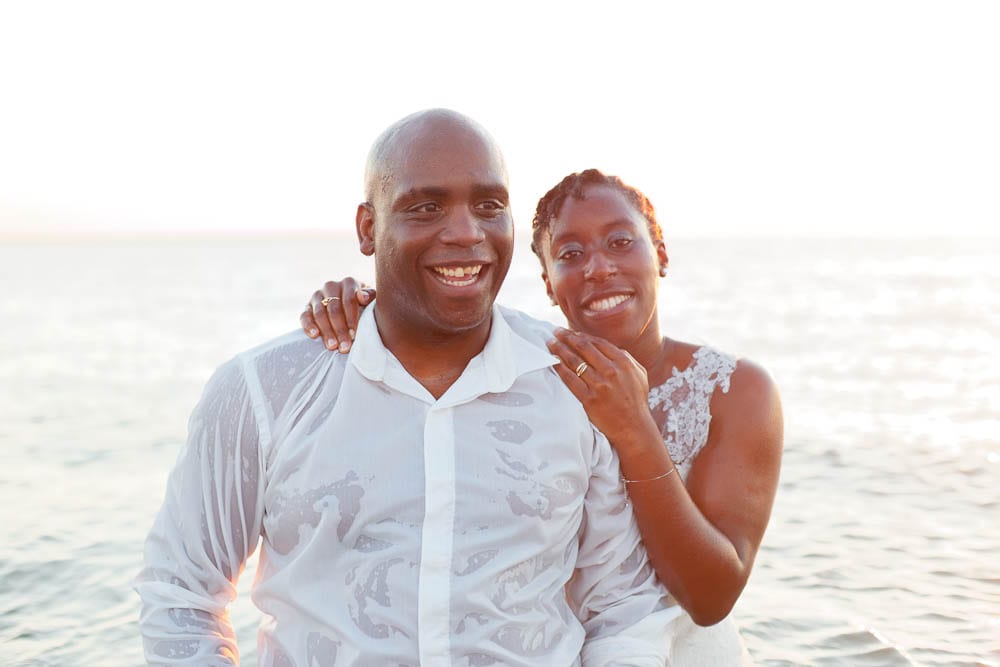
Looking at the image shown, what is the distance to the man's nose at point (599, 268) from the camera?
380 centimetres

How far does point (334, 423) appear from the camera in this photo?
266 centimetres

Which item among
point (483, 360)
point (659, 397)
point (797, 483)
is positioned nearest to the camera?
point (483, 360)

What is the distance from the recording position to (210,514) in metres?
2.65

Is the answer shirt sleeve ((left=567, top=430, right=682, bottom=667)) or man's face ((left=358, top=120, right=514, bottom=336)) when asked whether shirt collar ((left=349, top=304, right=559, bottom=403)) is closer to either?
man's face ((left=358, top=120, right=514, bottom=336))

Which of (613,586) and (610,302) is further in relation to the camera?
(610,302)

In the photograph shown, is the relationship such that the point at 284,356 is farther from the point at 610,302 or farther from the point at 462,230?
the point at 610,302

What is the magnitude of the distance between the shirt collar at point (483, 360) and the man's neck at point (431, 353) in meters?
0.04

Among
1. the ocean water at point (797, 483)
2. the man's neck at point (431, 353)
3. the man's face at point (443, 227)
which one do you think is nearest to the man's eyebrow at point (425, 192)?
the man's face at point (443, 227)

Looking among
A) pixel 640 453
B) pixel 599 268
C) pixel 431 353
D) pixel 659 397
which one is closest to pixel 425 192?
pixel 431 353

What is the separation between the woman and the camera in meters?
2.97

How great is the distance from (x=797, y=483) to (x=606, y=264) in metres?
6.18

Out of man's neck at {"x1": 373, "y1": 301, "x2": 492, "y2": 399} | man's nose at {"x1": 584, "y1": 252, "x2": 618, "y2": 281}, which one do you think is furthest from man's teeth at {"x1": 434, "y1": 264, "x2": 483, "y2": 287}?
man's nose at {"x1": 584, "y1": 252, "x2": 618, "y2": 281}

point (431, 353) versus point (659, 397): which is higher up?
point (431, 353)

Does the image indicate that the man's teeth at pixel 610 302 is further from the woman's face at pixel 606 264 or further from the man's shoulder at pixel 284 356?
the man's shoulder at pixel 284 356
